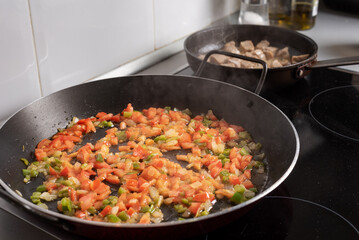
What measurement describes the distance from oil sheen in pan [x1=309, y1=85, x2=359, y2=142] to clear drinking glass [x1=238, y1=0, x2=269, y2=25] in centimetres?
55

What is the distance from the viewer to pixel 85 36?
1398 mm

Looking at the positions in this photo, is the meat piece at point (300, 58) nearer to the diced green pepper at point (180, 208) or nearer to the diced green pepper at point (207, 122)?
the diced green pepper at point (207, 122)

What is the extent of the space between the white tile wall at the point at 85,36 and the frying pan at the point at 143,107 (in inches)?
3.5

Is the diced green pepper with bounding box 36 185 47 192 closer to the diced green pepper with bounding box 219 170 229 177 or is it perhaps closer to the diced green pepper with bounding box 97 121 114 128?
the diced green pepper with bounding box 97 121 114 128

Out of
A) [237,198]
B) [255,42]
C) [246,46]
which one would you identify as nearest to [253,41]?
[255,42]

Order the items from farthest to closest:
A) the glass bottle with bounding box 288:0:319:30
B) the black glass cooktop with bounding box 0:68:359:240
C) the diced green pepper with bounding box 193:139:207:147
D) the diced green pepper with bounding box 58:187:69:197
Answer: the glass bottle with bounding box 288:0:319:30, the diced green pepper with bounding box 193:139:207:147, the diced green pepper with bounding box 58:187:69:197, the black glass cooktop with bounding box 0:68:359:240

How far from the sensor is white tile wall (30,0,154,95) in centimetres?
127

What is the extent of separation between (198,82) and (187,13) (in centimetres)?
56

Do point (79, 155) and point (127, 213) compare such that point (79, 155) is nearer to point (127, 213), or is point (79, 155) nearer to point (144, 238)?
point (127, 213)

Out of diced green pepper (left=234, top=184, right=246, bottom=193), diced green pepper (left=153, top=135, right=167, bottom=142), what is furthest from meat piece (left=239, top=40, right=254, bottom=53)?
diced green pepper (left=234, top=184, right=246, bottom=193)

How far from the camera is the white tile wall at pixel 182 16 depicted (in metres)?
1.71

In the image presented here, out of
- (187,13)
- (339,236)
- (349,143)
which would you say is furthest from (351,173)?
(187,13)

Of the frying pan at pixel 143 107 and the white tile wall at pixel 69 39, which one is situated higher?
the white tile wall at pixel 69 39

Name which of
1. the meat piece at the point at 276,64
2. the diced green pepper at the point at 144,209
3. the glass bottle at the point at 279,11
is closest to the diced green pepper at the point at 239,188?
the diced green pepper at the point at 144,209
